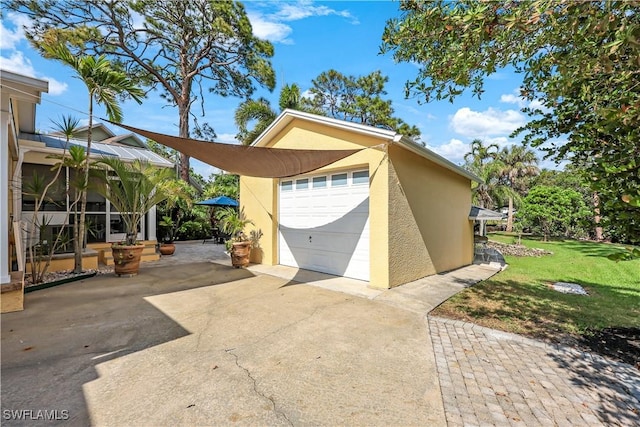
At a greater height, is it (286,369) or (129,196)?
(129,196)

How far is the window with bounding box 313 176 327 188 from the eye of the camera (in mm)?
8172

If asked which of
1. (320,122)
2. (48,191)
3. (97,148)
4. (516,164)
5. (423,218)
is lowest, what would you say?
(423,218)

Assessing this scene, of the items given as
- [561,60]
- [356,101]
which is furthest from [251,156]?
[356,101]

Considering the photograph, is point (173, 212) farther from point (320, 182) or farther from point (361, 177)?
point (361, 177)

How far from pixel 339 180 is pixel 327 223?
1264mm

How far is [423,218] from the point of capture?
25.9 feet

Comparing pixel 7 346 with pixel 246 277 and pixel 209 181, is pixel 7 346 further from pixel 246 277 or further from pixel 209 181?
pixel 209 181

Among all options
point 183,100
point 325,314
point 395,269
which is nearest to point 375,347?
point 325,314

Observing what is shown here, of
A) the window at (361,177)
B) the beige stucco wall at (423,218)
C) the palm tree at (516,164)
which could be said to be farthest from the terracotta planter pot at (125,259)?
the palm tree at (516,164)

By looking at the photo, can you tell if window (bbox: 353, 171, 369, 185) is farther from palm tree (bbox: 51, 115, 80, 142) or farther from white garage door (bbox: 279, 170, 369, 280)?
palm tree (bbox: 51, 115, 80, 142)

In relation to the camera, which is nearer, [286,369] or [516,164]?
[286,369]

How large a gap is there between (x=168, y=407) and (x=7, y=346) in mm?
2867

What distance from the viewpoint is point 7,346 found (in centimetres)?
364

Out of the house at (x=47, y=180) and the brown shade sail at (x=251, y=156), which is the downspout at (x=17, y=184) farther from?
the brown shade sail at (x=251, y=156)
